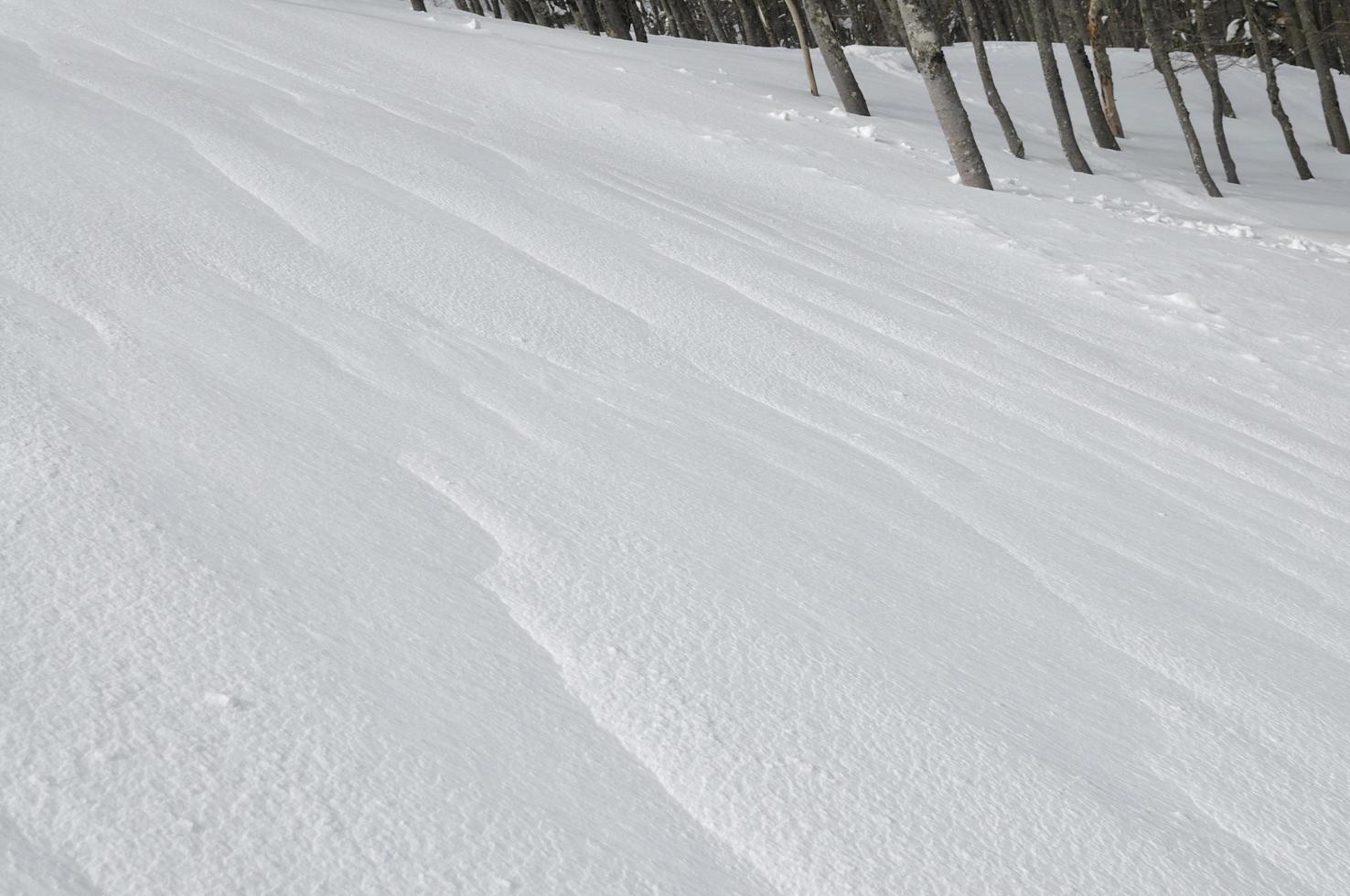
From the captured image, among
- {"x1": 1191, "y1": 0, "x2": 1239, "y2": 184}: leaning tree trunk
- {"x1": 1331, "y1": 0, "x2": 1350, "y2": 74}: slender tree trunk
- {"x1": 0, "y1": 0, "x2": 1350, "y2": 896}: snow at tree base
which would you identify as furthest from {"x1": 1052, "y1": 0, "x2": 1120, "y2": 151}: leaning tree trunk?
{"x1": 0, "y1": 0, "x2": 1350, "y2": 896}: snow at tree base

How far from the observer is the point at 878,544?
201 cm

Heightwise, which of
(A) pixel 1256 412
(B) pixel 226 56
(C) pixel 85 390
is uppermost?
(B) pixel 226 56

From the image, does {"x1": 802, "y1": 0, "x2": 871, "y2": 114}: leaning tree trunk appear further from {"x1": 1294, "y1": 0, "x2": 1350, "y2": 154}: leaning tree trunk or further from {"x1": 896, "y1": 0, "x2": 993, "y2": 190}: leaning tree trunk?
{"x1": 1294, "y1": 0, "x2": 1350, "y2": 154}: leaning tree trunk

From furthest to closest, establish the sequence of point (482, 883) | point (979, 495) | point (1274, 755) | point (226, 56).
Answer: point (226, 56) < point (979, 495) < point (1274, 755) < point (482, 883)

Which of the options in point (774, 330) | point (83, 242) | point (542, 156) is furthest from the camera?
point (542, 156)

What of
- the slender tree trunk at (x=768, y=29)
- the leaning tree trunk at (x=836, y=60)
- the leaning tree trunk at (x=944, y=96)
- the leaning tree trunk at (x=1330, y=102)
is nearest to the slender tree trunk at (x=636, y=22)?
the slender tree trunk at (x=768, y=29)

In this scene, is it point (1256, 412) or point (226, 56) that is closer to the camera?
point (1256, 412)

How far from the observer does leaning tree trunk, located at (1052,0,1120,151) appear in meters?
11.4

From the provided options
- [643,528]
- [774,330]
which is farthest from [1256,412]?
[643,528]

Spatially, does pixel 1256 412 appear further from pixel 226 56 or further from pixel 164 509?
pixel 226 56

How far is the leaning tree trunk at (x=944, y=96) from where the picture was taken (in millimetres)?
6766

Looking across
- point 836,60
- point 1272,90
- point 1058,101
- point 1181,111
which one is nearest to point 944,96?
point 836,60

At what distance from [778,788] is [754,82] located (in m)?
9.16

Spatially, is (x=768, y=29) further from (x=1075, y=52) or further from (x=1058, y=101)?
(x=1058, y=101)
